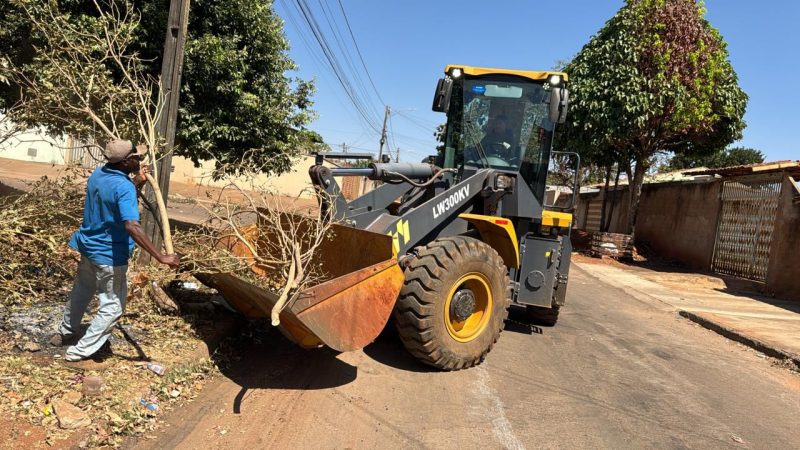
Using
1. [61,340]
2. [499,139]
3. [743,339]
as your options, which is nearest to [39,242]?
[61,340]

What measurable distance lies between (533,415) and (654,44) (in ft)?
48.4

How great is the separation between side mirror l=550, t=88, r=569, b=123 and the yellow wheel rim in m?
2.10

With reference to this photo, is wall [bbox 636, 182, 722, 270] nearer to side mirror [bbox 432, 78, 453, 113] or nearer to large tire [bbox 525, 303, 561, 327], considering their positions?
large tire [bbox 525, 303, 561, 327]

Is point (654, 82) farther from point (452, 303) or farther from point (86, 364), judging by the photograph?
point (86, 364)

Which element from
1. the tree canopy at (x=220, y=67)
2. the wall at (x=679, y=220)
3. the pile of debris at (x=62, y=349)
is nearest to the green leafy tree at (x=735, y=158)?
the wall at (x=679, y=220)

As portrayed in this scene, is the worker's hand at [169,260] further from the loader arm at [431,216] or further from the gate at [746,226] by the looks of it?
the gate at [746,226]

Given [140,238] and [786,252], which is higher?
[786,252]

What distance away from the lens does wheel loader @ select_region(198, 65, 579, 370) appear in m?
4.17

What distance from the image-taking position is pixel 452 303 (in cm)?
496

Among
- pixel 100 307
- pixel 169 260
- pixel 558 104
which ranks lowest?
pixel 100 307

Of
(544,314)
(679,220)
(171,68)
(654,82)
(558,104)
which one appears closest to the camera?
(558,104)

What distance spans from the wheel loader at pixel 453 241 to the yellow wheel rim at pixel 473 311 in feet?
0.04

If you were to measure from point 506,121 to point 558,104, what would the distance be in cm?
78

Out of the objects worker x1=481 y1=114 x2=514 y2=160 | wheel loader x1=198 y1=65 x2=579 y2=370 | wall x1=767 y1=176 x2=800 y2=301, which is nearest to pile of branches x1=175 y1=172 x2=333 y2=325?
wheel loader x1=198 y1=65 x2=579 y2=370
